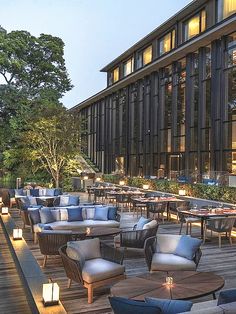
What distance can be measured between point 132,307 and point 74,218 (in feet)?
28.4

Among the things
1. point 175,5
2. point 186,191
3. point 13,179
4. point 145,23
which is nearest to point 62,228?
point 186,191

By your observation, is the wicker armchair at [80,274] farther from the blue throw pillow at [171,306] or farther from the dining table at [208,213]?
the dining table at [208,213]

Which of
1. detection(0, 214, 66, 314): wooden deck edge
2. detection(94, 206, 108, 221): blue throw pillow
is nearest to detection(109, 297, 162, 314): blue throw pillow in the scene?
detection(0, 214, 66, 314): wooden deck edge

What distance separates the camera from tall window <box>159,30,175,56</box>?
28178 millimetres

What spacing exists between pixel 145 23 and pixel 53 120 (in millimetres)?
143304

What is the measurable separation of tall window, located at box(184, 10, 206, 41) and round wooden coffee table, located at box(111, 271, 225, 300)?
66.8 feet

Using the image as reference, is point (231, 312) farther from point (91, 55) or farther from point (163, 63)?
point (91, 55)

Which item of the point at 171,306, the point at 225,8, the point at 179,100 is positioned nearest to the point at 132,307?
the point at 171,306

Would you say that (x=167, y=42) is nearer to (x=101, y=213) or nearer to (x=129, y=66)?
(x=129, y=66)

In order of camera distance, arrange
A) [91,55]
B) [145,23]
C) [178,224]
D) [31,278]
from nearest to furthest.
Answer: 1. [31,278]
2. [178,224]
3. [145,23]
4. [91,55]

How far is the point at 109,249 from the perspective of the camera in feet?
26.4

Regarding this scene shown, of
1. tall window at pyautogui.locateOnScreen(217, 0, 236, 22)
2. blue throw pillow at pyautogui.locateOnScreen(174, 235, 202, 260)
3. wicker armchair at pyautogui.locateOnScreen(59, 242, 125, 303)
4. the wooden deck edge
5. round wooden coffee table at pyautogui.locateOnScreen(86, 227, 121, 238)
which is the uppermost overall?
tall window at pyautogui.locateOnScreen(217, 0, 236, 22)

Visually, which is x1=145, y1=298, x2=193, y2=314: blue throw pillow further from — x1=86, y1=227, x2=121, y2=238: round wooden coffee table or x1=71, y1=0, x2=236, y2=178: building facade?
x1=71, y1=0, x2=236, y2=178: building facade

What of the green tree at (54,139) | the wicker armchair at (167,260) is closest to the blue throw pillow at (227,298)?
the wicker armchair at (167,260)
